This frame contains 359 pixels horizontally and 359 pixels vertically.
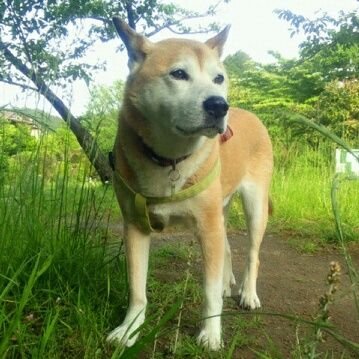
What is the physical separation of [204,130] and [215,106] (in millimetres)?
105

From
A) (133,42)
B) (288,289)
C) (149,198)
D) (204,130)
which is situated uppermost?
(133,42)

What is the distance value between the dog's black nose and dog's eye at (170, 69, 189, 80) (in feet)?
0.66

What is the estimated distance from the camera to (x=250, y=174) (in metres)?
3.01

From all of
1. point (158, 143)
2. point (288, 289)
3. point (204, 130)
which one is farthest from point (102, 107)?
point (288, 289)

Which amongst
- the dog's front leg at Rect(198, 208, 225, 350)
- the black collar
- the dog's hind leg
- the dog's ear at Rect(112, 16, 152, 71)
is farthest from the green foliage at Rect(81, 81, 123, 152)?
the dog's hind leg

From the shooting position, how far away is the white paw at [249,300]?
8.57ft

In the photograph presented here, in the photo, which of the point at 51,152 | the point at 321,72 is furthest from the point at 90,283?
the point at 321,72

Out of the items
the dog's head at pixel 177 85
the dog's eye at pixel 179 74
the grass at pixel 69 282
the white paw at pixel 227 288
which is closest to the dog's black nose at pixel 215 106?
the dog's head at pixel 177 85

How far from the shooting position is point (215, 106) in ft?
6.26

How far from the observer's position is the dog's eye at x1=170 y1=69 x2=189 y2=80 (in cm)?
206

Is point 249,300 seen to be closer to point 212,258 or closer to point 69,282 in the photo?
point 212,258

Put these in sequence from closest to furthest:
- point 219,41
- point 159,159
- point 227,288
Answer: point 159,159
point 219,41
point 227,288

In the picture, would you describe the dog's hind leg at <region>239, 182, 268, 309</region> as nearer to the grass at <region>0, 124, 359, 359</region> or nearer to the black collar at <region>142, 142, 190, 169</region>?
the grass at <region>0, 124, 359, 359</region>

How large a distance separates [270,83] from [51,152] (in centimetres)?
1582
